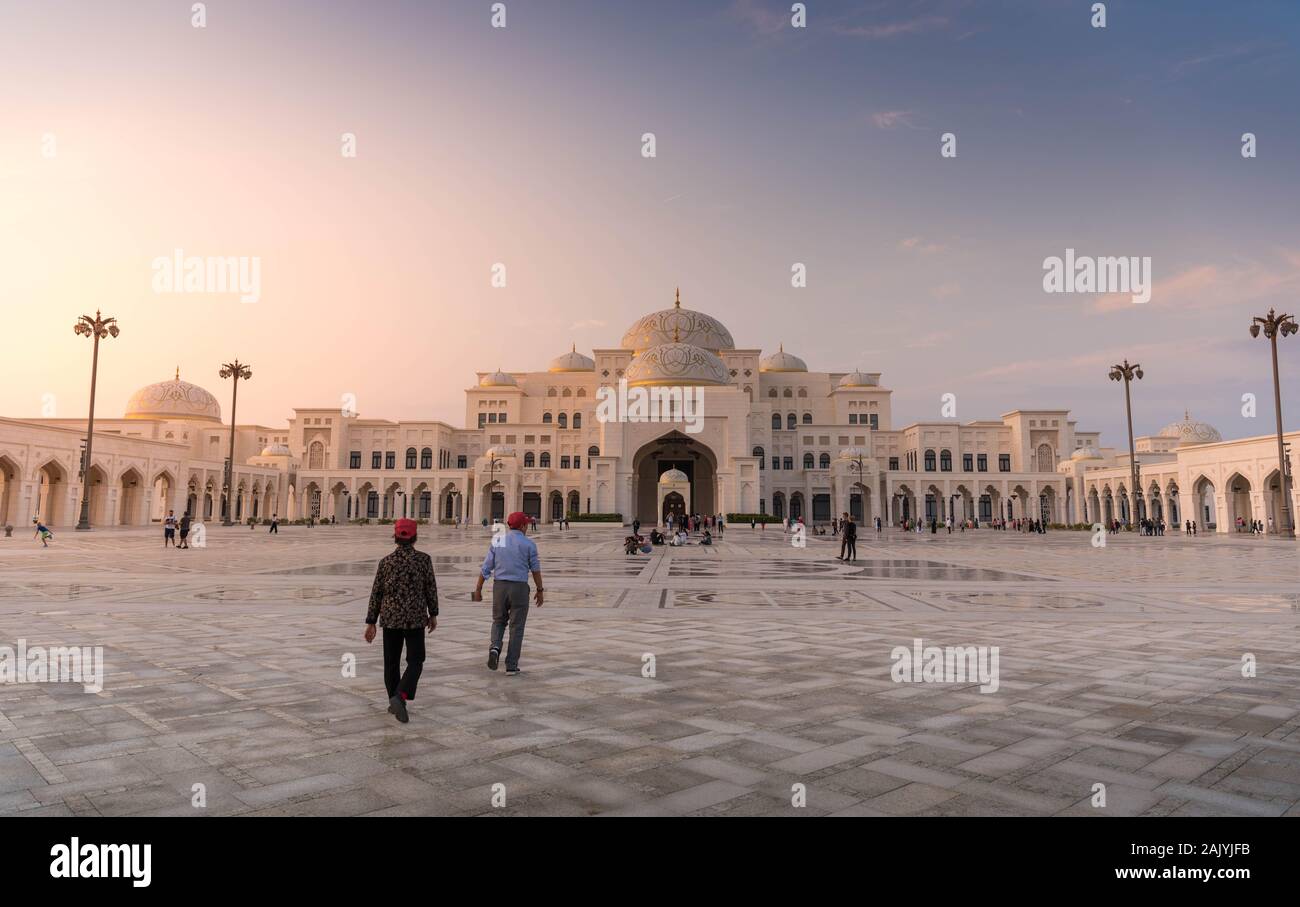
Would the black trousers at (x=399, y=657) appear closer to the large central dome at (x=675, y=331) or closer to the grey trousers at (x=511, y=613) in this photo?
the grey trousers at (x=511, y=613)

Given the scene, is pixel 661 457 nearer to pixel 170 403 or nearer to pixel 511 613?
pixel 170 403

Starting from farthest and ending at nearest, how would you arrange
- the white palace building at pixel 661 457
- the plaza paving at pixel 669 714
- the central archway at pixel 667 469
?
the central archway at pixel 667 469, the white palace building at pixel 661 457, the plaza paving at pixel 669 714

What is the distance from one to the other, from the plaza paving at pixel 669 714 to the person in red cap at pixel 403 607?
298mm

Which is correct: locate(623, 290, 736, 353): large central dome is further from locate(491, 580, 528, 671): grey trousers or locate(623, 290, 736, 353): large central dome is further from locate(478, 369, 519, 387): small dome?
locate(491, 580, 528, 671): grey trousers

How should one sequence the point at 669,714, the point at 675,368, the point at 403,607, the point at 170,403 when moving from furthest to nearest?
the point at 170,403 < the point at 675,368 < the point at 403,607 < the point at 669,714

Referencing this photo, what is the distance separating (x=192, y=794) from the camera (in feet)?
11.4

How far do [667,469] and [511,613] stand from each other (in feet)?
174

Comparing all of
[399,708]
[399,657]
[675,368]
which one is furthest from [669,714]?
[675,368]

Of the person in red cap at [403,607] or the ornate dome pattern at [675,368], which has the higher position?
the ornate dome pattern at [675,368]

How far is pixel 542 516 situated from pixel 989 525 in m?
37.8

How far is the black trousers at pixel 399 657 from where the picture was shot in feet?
16.1

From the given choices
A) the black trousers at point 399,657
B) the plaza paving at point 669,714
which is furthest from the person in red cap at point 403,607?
the plaza paving at point 669,714

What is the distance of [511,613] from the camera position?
6270mm

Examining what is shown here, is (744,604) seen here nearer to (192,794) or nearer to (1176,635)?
(1176,635)
